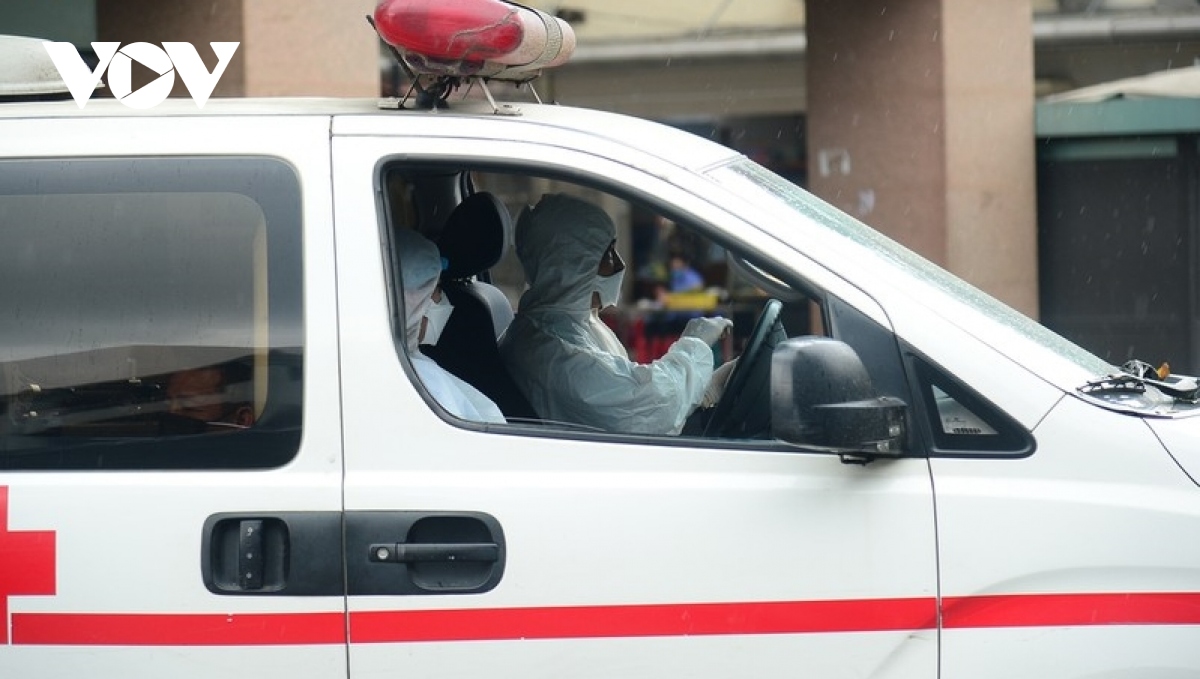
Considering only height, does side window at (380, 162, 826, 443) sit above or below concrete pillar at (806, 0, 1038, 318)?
below

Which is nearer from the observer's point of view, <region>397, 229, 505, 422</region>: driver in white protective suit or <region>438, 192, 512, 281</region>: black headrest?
<region>397, 229, 505, 422</region>: driver in white protective suit

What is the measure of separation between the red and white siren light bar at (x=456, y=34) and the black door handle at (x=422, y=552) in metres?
0.90

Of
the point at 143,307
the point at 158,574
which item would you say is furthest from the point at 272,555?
the point at 143,307

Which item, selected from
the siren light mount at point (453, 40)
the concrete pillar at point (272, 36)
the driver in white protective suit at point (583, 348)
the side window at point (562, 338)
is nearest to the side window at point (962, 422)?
the side window at point (562, 338)

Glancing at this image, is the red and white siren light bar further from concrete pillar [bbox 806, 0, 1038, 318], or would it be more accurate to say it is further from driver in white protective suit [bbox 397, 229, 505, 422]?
concrete pillar [bbox 806, 0, 1038, 318]

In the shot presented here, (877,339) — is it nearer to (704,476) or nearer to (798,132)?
(704,476)

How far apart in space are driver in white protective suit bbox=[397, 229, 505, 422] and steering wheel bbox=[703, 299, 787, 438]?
0.51 metres

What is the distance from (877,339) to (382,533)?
0.98 meters

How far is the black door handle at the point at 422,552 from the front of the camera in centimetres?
284

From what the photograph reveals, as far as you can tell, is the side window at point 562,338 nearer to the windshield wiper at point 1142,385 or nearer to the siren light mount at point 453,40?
the siren light mount at point 453,40

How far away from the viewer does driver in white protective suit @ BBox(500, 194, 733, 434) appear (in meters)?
3.41

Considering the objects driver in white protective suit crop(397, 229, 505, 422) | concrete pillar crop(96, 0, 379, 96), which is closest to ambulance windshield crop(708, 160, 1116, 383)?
driver in white protective suit crop(397, 229, 505, 422)

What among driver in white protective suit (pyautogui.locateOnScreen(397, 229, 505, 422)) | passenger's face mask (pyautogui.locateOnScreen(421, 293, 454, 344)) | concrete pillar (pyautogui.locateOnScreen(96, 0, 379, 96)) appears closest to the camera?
driver in white protective suit (pyautogui.locateOnScreen(397, 229, 505, 422))

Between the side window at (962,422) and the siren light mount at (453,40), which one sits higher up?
the siren light mount at (453,40)
